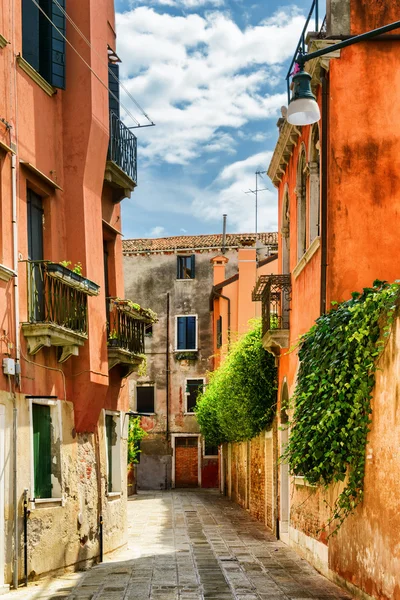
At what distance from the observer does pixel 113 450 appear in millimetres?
15422

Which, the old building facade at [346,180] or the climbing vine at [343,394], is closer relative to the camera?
the climbing vine at [343,394]

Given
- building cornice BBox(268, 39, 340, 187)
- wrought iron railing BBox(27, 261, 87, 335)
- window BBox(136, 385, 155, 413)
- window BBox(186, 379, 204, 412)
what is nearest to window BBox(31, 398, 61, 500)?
wrought iron railing BBox(27, 261, 87, 335)

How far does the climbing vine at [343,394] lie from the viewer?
31.3 feet

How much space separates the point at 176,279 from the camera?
4325 cm

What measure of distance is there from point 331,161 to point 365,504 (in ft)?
17.1

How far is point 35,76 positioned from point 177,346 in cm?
3126

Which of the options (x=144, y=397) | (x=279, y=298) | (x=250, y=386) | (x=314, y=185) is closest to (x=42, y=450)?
(x=314, y=185)

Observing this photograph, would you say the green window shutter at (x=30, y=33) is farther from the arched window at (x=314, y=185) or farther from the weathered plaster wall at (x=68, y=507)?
the weathered plaster wall at (x=68, y=507)

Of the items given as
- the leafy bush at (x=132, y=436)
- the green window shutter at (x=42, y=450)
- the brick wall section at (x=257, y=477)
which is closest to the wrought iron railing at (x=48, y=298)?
the green window shutter at (x=42, y=450)

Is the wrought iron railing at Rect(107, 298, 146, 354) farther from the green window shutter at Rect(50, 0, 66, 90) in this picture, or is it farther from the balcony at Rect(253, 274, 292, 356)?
the green window shutter at Rect(50, 0, 66, 90)

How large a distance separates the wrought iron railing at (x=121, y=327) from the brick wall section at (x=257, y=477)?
22.5 ft

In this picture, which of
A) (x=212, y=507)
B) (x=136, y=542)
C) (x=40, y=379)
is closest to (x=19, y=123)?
(x=40, y=379)

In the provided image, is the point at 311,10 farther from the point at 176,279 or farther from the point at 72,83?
the point at 176,279

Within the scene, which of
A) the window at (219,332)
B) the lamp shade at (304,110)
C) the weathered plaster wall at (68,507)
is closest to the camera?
the lamp shade at (304,110)
